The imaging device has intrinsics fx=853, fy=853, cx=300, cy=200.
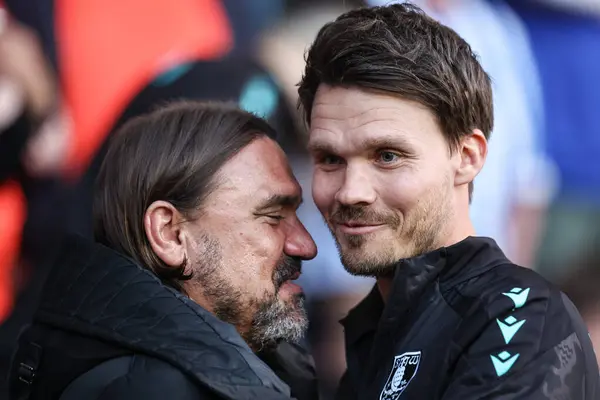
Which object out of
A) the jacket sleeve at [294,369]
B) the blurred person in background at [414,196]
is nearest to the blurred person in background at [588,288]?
the jacket sleeve at [294,369]

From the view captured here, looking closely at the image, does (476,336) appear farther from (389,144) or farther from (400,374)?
(389,144)

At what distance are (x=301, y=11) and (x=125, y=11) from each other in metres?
0.66

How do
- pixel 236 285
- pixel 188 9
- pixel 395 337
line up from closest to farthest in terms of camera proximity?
pixel 395 337
pixel 236 285
pixel 188 9

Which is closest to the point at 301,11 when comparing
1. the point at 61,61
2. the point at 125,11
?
the point at 125,11

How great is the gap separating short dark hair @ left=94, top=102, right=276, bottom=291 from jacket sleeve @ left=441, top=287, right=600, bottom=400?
2.49 feet

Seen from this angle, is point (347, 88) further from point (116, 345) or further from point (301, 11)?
point (301, 11)

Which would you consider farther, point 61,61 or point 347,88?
point 61,61

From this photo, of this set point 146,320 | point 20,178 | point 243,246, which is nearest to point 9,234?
point 20,178

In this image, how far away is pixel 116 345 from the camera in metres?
1.75

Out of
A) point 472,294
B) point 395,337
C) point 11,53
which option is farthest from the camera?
point 11,53

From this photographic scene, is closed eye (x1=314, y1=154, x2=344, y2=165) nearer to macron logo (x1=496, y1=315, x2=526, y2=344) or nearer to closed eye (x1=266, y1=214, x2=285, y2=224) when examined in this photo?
closed eye (x1=266, y1=214, x2=285, y2=224)

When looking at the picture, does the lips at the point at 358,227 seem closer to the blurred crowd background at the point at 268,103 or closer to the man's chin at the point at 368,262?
the man's chin at the point at 368,262

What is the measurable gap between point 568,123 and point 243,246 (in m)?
1.89

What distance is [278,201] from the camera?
2221mm
